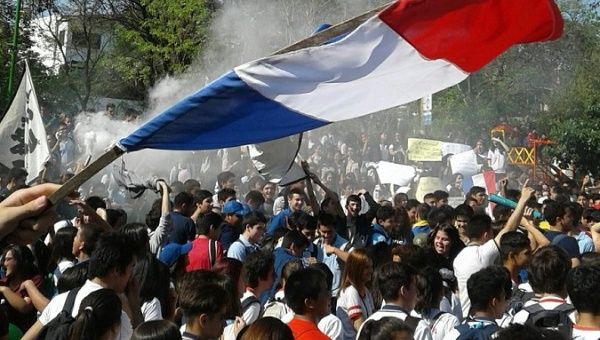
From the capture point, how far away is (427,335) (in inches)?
227

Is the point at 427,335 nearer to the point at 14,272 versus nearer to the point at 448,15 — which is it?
the point at 448,15

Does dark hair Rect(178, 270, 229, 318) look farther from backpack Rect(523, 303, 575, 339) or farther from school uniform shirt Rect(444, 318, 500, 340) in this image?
backpack Rect(523, 303, 575, 339)

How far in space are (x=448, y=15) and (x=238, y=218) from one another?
4.86 metres

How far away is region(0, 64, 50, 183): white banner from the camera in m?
12.3

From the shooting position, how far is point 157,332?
4.41 metres

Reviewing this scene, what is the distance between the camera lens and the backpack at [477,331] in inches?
218

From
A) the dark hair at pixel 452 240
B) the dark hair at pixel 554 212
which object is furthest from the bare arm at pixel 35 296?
the dark hair at pixel 554 212

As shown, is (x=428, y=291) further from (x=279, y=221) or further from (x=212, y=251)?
(x=279, y=221)

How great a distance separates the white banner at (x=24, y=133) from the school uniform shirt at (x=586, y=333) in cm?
834

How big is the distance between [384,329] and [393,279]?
1.09 meters

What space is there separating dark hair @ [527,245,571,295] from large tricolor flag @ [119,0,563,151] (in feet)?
4.25

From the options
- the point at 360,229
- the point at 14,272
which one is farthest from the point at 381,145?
the point at 14,272

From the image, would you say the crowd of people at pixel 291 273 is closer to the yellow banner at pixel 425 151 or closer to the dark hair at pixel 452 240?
the dark hair at pixel 452 240

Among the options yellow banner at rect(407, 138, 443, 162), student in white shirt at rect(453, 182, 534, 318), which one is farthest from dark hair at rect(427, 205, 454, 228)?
yellow banner at rect(407, 138, 443, 162)
